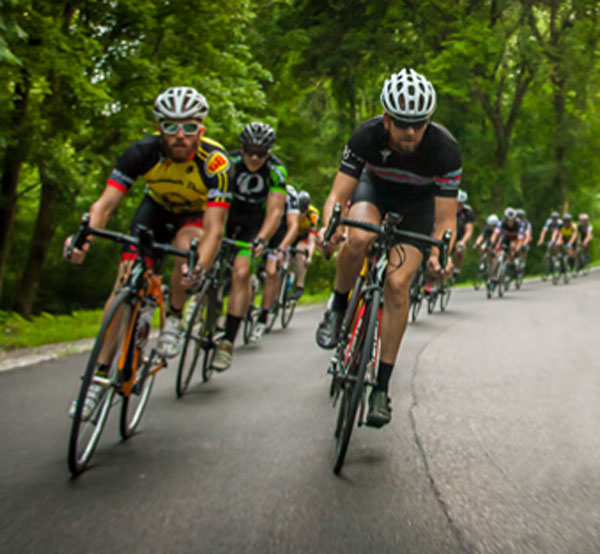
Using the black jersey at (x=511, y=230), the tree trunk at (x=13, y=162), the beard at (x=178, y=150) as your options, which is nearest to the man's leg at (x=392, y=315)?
the beard at (x=178, y=150)

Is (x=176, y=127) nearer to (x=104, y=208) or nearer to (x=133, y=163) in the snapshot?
(x=133, y=163)

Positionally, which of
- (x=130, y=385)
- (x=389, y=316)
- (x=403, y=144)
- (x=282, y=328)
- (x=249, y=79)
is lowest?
(x=282, y=328)

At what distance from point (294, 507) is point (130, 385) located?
1577mm

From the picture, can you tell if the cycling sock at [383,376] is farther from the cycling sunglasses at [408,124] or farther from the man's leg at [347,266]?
the cycling sunglasses at [408,124]

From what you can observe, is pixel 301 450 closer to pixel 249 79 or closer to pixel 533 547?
pixel 533 547

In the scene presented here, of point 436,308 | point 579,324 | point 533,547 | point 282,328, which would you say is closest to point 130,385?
point 533,547

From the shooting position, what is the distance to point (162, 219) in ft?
20.0

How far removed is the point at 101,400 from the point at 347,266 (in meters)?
1.82

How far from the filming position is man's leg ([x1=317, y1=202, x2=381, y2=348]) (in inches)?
204

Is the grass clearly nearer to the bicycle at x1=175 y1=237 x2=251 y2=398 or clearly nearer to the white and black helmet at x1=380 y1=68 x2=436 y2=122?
the bicycle at x1=175 y1=237 x2=251 y2=398

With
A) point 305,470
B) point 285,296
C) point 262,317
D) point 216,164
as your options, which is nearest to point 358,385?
point 305,470

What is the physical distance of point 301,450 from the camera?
4852 mm

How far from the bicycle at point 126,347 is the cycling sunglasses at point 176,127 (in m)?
0.83

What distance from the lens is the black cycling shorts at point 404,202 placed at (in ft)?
17.2
